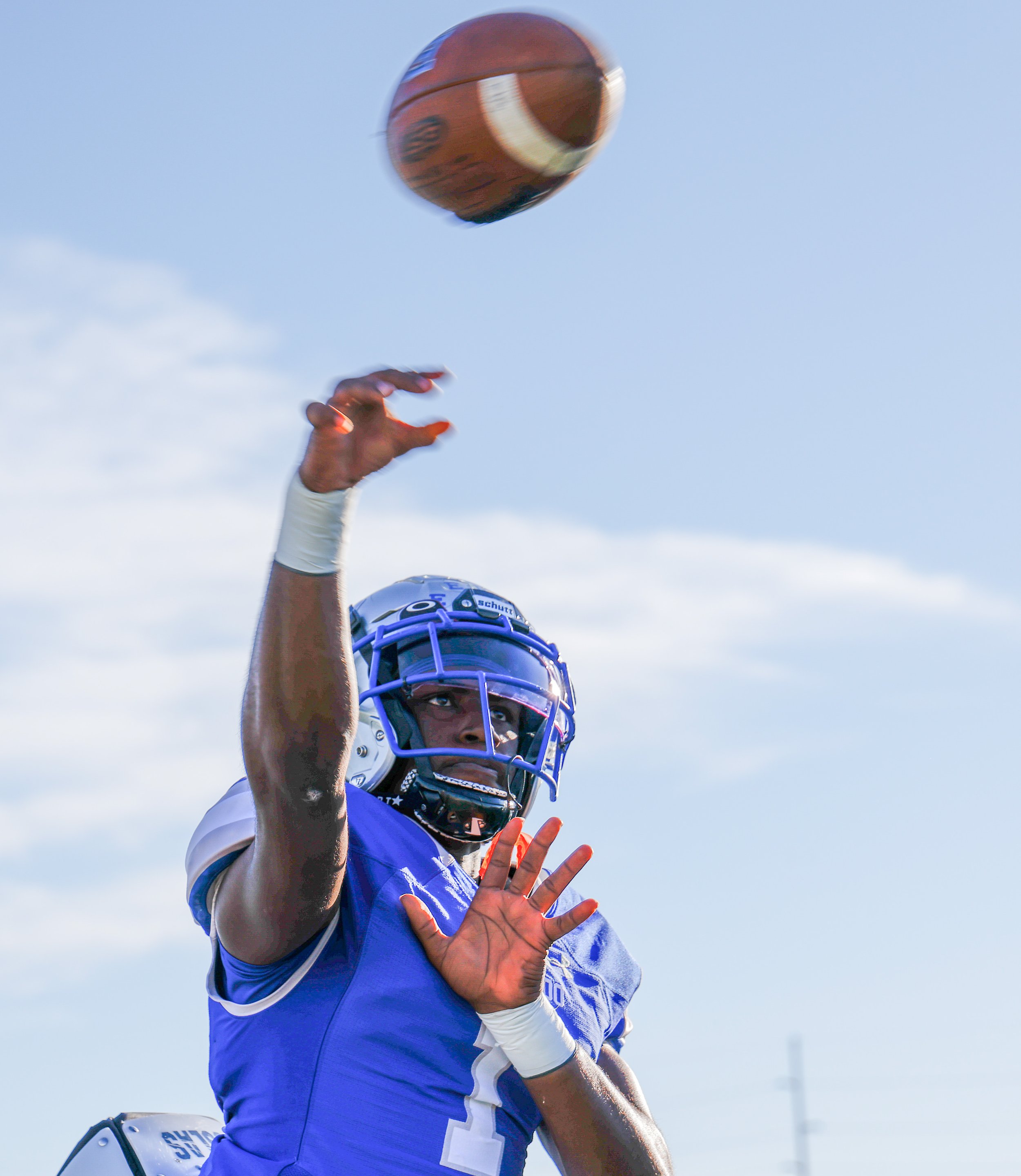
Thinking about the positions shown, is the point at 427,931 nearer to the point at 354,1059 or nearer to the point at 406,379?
the point at 354,1059

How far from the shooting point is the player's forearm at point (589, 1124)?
358 cm

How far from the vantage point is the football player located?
9.81 ft

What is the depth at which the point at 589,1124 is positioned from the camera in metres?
3.62

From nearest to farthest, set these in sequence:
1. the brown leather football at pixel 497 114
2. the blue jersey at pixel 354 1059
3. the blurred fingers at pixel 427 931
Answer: the blue jersey at pixel 354 1059, the blurred fingers at pixel 427 931, the brown leather football at pixel 497 114

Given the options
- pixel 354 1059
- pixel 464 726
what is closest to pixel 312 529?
pixel 354 1059

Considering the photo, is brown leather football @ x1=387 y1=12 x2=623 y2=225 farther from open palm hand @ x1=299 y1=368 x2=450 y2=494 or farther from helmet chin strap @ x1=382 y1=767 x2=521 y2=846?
helmet chin strap @ x1=382 y1=767 x2=521 y2=846

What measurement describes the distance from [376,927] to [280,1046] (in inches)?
12.9

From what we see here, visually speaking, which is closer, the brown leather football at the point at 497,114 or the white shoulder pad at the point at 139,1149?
the white shoulder pad at the point at 139,1149

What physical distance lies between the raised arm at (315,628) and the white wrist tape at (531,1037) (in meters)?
0.71

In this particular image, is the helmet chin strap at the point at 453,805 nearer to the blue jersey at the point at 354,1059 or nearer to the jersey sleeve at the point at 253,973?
the blue jersey at the point at 354,1059

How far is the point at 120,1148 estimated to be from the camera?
3732mm

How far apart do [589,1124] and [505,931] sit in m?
0.50

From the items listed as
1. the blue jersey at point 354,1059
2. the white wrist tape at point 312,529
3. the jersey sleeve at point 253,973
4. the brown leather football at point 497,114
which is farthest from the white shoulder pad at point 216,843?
the brown leather football at point 497,114

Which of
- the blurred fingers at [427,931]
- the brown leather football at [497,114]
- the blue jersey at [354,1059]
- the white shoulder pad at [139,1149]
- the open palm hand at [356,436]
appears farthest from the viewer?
the brown leather football at [497,114]
